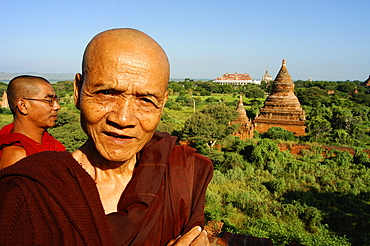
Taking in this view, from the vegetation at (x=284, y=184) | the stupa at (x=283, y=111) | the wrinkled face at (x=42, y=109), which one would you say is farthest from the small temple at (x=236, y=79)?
the wrinkled face at (x=42, y=109)

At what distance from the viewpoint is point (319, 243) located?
5.38 metres

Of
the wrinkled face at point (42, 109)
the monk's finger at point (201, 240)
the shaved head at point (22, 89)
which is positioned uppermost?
the shaved head at point (22, 89)

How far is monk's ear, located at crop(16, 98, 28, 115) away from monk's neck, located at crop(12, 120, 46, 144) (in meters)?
0.10

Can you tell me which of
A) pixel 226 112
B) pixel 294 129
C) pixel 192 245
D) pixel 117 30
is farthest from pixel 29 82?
pixel 294 129

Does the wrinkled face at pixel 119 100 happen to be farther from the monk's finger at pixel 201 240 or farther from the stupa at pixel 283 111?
the stupa at pixel 283 111

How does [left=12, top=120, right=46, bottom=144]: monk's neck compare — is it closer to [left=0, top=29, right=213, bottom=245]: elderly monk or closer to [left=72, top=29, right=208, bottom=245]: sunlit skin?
[left=0, top=29, right=213, bottom=245]: elderly monk

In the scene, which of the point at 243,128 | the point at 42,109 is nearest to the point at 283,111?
the point at 243,128

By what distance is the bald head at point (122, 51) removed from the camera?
987mm

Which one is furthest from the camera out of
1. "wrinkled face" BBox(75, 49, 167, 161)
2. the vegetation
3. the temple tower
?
the temple tower

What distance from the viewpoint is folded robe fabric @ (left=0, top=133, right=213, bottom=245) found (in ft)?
2.75

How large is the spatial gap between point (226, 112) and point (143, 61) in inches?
550

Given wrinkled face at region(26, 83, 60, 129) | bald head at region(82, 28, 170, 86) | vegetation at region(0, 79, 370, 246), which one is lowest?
vegetation at region(0, 79, 370, 246)

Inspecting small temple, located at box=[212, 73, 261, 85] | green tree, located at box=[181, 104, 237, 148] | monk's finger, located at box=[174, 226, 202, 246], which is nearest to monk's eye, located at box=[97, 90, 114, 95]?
monk's finger, located at box=[174, 226, 202, 246]

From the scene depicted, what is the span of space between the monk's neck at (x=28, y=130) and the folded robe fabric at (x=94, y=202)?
1.42 meters
